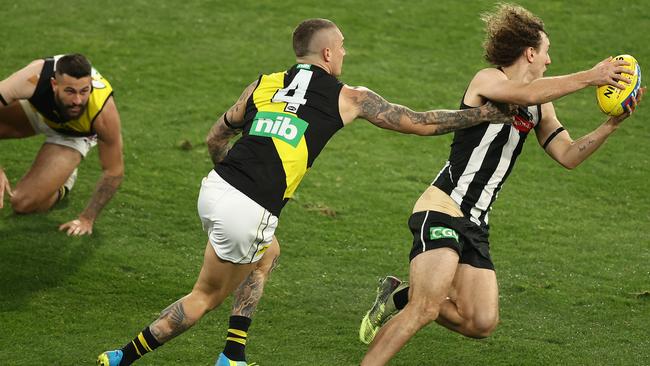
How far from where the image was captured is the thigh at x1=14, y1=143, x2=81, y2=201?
29.0 ft

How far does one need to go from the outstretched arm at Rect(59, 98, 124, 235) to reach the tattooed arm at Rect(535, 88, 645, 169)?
3741mm

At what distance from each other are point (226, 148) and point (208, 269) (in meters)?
1.14

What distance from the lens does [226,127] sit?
6.70 metres

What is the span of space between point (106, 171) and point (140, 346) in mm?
2928

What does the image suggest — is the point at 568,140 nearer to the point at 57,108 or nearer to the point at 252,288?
the point at 252,288

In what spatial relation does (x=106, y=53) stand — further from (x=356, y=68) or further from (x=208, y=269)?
(x=208, y=269)

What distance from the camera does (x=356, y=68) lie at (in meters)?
12.3

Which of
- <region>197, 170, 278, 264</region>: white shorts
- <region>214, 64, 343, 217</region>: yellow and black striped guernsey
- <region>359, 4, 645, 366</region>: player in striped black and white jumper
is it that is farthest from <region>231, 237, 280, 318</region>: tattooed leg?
<region>359, 4, 645, 366</region>: player in striped black and white jumper

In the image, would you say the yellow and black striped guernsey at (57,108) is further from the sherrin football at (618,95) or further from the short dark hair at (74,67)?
the sherrin football at (618,95)

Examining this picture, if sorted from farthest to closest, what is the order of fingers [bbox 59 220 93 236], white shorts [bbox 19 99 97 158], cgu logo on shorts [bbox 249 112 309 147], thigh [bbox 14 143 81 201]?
white shorts [bbox 19 99 97 158] < thigh [bbox 14 143 81 201] < fingers [bbox 59 220 93 236] < cgu logo on shorts [bbox 249 112 309 147]

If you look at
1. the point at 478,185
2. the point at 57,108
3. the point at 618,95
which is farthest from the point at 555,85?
the point at 57,108

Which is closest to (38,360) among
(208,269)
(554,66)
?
(208,269)

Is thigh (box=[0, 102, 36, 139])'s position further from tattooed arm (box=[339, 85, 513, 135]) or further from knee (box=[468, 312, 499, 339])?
knee (box=[468, 312, 499, 339])

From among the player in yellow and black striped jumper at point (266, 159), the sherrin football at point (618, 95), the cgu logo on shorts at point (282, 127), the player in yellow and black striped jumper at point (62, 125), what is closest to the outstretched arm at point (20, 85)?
the player in yellow and black striped jumper at point (62, 125)
